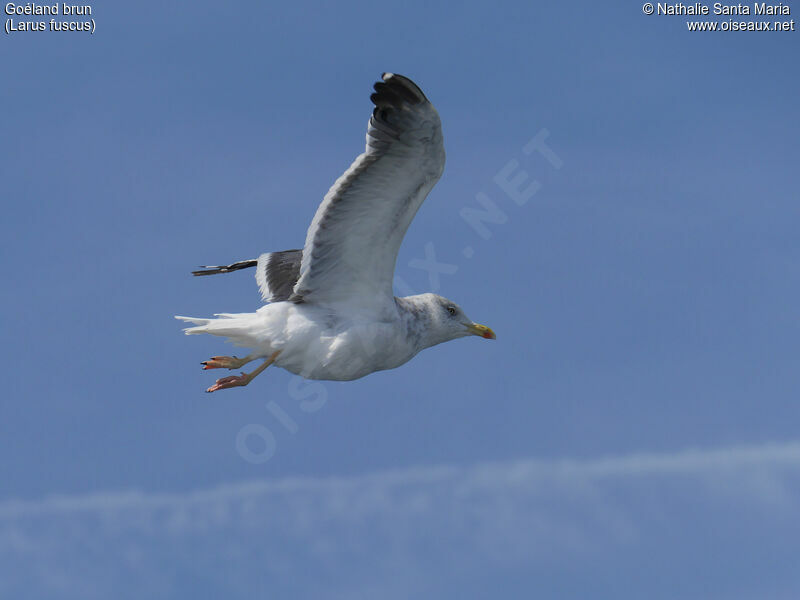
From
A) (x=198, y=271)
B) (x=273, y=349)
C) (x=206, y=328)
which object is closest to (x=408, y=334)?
(x=273, y=349)

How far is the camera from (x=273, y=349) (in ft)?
53.0

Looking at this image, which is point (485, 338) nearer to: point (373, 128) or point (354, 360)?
point (354, 360)

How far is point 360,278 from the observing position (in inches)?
632

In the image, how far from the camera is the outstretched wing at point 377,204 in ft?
47.2

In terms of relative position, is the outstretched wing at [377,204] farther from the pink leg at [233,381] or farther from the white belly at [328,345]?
the pink leg at [233,381]

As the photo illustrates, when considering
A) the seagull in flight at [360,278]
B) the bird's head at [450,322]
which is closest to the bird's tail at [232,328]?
the seagull in flight at [360,278]

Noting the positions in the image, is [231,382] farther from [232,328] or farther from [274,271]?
[274,271]

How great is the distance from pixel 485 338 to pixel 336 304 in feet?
12.0

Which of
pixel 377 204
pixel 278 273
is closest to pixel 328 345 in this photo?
pixel 377 204

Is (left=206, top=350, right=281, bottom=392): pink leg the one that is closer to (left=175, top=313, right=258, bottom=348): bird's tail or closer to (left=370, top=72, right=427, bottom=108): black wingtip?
(left=175, top=313, right=258, bottom=348): bird's tail

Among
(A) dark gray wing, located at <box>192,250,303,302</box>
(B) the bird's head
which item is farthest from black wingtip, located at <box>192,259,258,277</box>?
(B) the bird's head

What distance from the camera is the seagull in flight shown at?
1456 centimetres

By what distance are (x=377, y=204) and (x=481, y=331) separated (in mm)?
4302

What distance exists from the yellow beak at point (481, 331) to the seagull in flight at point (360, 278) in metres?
1.24
